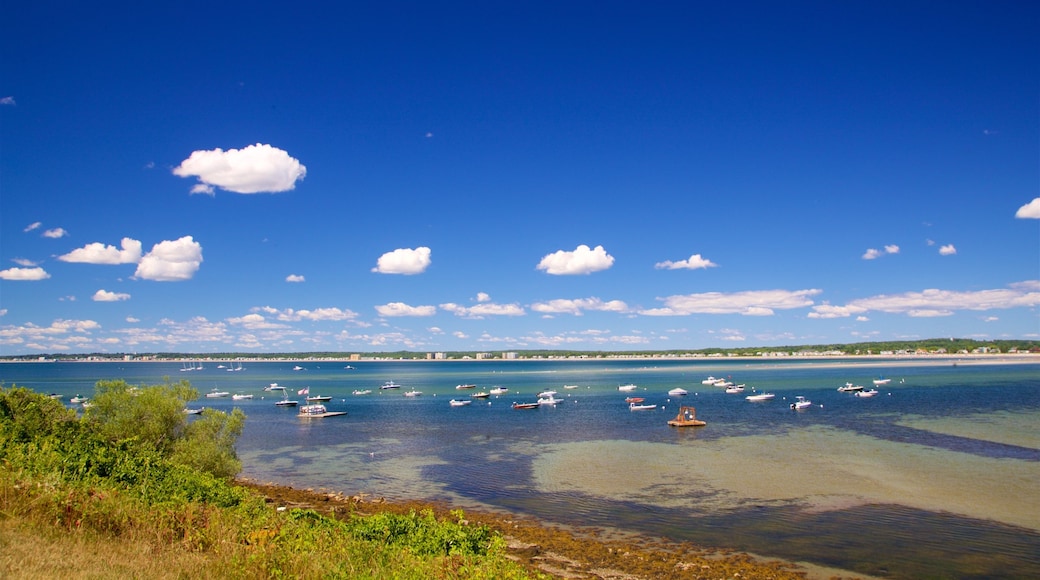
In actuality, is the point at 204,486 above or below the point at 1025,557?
above

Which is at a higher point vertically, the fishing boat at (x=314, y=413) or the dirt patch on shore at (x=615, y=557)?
the dirt patch on shore at (x=615, y=557)

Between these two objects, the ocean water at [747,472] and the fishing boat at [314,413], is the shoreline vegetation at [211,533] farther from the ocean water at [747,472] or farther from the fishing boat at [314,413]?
the fishing boat at [314,413]

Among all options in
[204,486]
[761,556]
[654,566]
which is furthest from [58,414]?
[761,556]

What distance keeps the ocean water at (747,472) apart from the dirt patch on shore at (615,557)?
1.28 metres

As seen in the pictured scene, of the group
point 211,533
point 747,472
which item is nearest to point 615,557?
point 211,533

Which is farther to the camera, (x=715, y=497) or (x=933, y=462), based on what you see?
(x=933, y=462)

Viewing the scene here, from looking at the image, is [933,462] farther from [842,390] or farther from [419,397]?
[419,397]

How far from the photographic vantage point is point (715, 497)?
103 feet

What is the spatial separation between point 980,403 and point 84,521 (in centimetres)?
9114

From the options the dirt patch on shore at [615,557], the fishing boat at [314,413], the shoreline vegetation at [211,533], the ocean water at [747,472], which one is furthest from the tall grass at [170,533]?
the fishing boat at [314,413]

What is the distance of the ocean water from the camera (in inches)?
950

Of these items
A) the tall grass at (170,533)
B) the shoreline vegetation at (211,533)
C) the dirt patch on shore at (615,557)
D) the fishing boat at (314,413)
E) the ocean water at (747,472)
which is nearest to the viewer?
the tall grass at (170,533)

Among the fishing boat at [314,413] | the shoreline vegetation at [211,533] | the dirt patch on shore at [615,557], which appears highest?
the shoreline vegetation at [211,533]

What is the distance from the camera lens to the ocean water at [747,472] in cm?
2414
